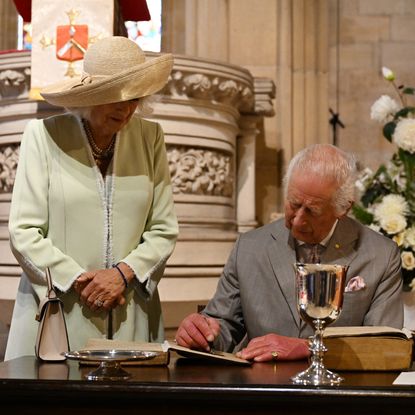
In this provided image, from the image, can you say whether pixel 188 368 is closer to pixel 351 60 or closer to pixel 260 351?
pixel 260 351

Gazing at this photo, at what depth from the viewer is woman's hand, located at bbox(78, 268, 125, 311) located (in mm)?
2877

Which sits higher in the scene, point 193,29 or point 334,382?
point 193,29

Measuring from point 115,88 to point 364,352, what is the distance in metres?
1.09

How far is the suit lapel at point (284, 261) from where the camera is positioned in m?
2.80

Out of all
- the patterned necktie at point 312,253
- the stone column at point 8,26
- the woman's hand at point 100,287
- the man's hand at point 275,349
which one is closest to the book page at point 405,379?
the man's hand at point 275,349

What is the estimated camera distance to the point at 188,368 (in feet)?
7.34

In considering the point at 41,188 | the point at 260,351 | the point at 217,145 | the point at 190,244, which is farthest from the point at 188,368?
the point at 217,145

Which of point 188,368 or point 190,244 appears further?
point 190,244

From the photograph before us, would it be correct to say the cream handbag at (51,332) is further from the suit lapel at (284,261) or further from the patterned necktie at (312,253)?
the patterned necktie at (312,253)

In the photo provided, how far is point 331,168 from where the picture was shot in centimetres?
274

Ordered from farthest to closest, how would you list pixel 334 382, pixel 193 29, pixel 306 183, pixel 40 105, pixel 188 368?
pixel 193 29 → pixel 40 105 → pixel 306 183 → pixel 188 368 → pixel 334 382

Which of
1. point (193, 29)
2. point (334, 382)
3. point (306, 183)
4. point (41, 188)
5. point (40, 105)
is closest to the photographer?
point (334, 382)

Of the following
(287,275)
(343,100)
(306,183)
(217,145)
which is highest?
(343,100)

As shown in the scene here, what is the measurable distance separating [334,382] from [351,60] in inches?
218
